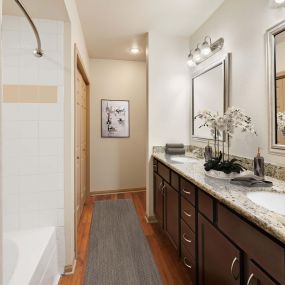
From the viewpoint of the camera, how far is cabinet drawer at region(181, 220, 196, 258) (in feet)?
5.01

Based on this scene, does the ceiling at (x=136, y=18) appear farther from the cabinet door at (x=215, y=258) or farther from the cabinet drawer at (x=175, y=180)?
the cabinet door at (x=215, y=258)

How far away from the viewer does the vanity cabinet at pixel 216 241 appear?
833mm

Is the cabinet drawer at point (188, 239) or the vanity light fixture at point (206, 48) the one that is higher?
the vanity light fixture at point (206, 48)

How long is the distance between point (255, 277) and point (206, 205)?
18.6 inches

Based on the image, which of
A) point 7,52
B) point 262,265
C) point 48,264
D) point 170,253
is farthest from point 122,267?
point 7,52

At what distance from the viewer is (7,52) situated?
175 cm

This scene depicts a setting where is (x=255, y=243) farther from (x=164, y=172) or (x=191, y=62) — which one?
(x=191, y=62)

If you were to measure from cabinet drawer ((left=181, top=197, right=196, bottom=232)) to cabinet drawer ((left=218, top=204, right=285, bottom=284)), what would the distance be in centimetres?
38

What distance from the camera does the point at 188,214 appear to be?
161 centimetres

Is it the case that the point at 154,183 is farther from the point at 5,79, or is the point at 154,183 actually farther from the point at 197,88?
the point at 5,79

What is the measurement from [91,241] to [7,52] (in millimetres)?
2015

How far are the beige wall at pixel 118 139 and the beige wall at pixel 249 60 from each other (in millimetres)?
2076

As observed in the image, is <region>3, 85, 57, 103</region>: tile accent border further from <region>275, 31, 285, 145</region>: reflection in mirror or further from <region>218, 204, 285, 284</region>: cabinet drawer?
<region>275, 31, 285, 145</region>: reflection in mirror

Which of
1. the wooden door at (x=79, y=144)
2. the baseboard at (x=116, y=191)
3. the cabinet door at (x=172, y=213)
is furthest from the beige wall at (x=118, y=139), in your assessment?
the cabinet door at (x=172, y=213)
